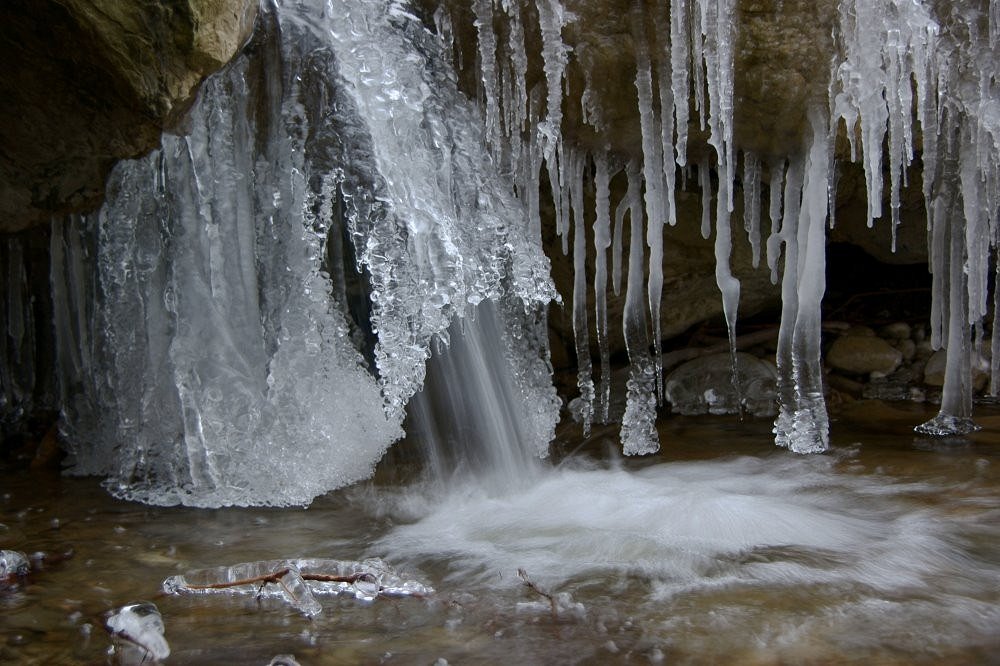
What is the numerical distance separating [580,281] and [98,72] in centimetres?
238

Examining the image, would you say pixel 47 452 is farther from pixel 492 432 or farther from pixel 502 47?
pixel 502 47

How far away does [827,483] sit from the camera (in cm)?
323

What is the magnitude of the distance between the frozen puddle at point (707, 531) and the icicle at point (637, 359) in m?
0.46

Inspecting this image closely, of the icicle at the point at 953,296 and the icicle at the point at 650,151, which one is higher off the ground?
the icicle at the point at 650,151

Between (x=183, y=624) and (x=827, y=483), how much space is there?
2346mm

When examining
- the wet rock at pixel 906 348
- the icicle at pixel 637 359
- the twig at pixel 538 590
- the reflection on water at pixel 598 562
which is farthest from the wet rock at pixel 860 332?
the twig at pixel 538 590

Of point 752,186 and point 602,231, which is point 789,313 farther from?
point 602,231

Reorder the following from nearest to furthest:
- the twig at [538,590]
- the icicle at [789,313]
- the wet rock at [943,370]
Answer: the twig at [538,590], the icicle at [789,313], the wet rock at [943,370]

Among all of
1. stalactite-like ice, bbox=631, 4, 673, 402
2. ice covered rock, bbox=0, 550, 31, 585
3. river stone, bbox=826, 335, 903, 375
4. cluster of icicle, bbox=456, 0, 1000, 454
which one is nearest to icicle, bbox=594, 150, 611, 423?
cluster of icicle, bbox=456, 0, 1000, 454

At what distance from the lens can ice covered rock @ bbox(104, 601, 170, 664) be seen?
5.87ft

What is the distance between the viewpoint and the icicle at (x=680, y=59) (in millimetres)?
3050

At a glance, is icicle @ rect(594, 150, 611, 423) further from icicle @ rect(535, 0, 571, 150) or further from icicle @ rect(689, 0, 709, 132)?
icicle @ rect(689, 0, 709, 132)

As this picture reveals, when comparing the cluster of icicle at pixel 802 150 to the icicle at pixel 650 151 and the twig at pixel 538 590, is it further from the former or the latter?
the twig at pixel 538 590

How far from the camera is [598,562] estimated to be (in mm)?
2439
